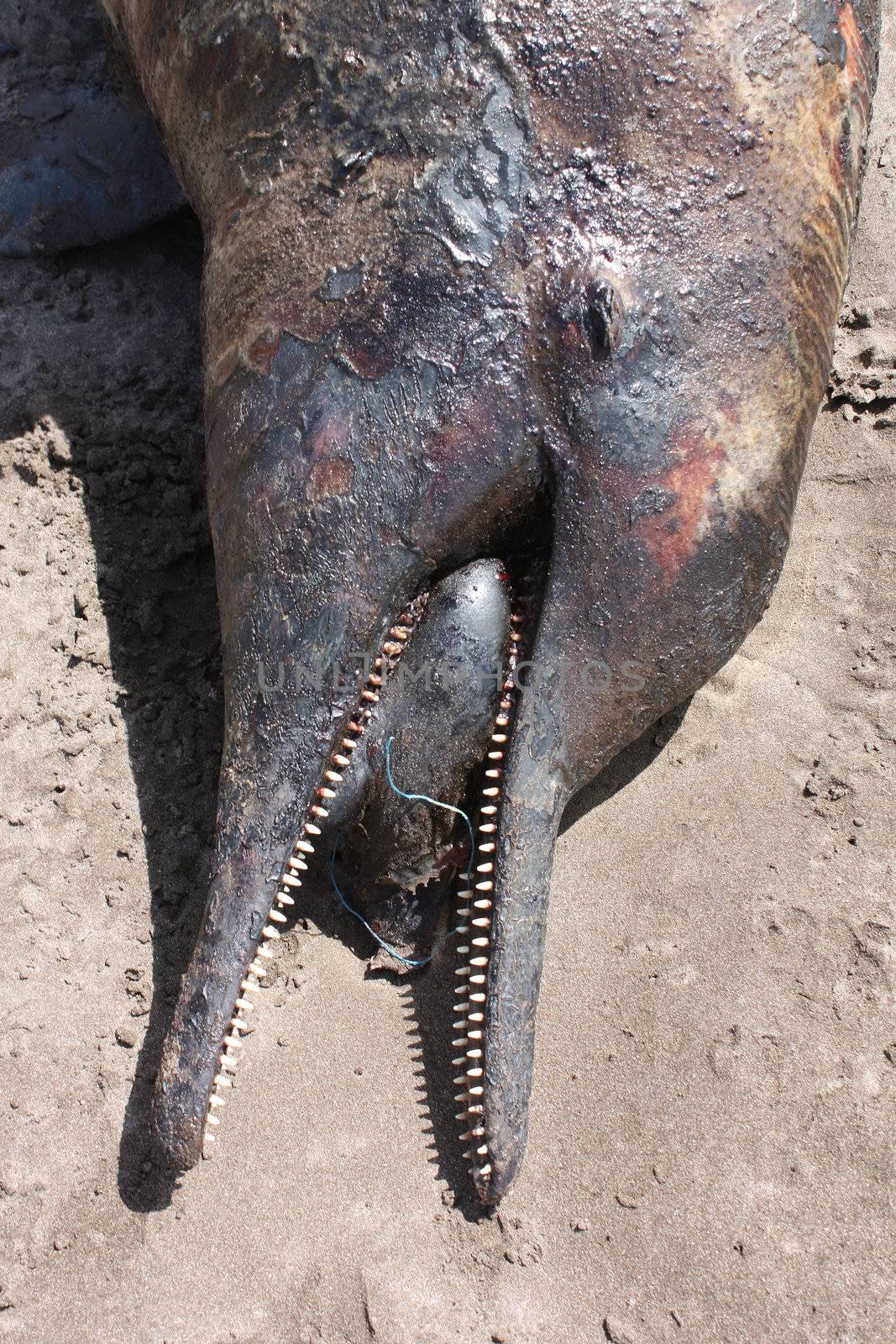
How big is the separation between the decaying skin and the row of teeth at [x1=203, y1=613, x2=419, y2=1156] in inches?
0.5

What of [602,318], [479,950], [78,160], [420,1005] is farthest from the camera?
[78,160]

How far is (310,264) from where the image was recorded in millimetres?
2633

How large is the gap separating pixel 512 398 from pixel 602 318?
0.27 m

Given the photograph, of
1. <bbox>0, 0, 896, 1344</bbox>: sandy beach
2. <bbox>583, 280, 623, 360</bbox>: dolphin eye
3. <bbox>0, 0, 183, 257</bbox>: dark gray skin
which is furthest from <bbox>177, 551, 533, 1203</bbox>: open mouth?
<bbox>0, 0, 183, 257</bbox>: dark gray skin

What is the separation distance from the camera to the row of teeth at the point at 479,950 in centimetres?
240

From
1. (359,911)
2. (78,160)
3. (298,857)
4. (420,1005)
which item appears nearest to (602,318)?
(298,857)

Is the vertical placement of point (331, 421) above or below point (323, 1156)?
above

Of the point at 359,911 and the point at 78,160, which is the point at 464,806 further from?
the point at 78,160

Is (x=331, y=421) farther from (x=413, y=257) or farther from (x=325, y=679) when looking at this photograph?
(x=325, y=679)

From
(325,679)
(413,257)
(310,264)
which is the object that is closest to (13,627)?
(325,679)

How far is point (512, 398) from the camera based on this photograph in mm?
2496

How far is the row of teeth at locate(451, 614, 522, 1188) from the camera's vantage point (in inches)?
94.4

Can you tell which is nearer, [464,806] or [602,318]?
[602,318]

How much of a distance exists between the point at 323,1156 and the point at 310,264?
2.08 metres
